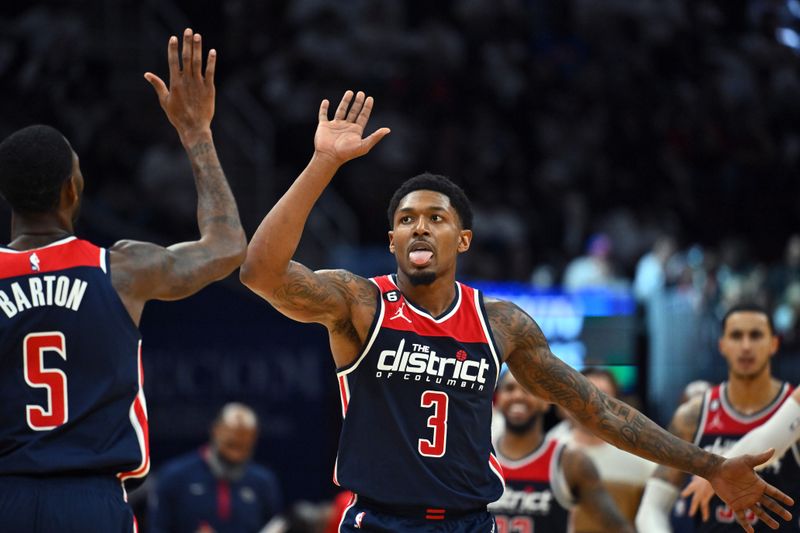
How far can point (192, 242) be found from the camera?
15.2 feet

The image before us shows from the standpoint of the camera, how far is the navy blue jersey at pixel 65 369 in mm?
4242

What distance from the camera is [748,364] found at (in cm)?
707

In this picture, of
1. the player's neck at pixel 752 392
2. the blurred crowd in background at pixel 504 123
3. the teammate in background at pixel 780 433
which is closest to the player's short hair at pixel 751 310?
the player's neck at pixel 752 392

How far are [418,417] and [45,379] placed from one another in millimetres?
1592

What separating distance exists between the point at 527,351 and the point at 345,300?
881 mm

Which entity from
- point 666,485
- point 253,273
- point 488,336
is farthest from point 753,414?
point 253,273

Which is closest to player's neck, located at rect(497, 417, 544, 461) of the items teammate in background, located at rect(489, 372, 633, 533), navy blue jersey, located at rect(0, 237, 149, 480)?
teammate in background, located at rect(489, 372, 633, 533)

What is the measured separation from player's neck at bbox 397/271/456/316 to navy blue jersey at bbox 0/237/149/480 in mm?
1451

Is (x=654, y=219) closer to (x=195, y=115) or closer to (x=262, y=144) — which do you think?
(x=262, y=144)

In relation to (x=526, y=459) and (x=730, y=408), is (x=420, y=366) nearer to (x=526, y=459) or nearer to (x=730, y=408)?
(x=730, y=408)

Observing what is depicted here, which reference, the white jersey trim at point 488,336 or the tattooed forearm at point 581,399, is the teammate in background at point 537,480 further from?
the white jersey trim at point 488,336

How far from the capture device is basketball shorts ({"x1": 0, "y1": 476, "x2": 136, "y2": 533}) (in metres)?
4.16

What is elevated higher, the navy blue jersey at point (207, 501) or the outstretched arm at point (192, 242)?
the outstretched arm at point (192, 242)

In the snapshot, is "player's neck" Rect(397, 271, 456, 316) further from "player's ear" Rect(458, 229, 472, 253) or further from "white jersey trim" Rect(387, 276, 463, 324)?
"player's ear" Rect(458, 229, 472, 253)
